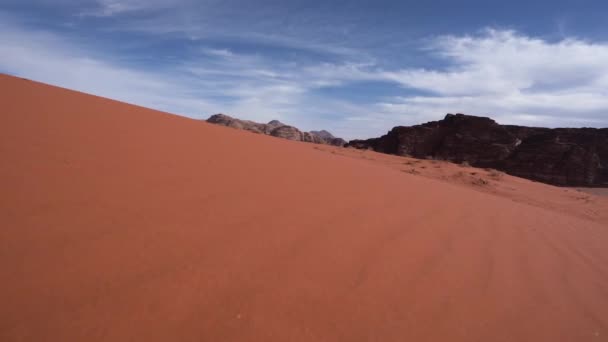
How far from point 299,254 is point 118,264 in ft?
2.96

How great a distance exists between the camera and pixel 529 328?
1.64 meters

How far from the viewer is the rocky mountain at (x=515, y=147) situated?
29031 millimetres

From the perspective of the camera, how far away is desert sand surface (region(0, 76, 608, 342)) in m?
1.31

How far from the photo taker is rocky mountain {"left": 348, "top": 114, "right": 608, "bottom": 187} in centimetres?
2903

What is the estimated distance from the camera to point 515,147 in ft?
108

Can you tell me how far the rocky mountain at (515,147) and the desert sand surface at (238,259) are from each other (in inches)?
1260

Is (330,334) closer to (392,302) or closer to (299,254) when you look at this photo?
(392,302)

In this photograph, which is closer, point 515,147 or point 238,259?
point 238,259

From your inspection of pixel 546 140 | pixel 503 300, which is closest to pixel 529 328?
pixel 503 300

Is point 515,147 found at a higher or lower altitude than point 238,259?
higher

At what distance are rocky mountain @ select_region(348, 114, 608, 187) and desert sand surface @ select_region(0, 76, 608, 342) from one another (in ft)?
105

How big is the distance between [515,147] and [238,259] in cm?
3771

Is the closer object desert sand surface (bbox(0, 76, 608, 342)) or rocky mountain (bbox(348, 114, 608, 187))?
desert sand surface (bbox(0, 76, 608, 342))

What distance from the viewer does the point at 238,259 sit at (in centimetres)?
175
